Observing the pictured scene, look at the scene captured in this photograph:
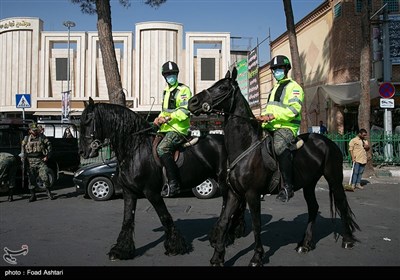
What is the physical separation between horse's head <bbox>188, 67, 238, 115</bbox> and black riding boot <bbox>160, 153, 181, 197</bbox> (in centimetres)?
105

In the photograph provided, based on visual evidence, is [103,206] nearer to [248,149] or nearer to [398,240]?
[248,149]

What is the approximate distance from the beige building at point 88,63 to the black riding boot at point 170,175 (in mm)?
32968

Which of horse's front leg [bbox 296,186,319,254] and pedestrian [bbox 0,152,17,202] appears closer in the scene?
horse's front leg [bbox 296,186,319,254]

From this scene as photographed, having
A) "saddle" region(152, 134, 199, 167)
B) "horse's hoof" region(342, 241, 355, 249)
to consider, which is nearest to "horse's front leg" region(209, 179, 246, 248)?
"saddle" region(152, 134, 199, 167)

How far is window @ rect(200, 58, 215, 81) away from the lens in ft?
131

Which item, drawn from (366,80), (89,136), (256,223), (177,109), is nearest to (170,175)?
(177,109)

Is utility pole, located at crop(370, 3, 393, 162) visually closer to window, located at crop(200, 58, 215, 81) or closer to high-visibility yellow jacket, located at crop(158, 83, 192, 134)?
high-visibility yellow jacket, located at crop(158, 83, 192, 134)

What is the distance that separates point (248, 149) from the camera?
5051 millimetres

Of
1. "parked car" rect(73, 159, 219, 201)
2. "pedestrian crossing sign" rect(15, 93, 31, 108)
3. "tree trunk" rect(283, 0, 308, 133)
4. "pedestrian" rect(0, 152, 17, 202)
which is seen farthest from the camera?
"tree trunk" rect(283, 0, 308, 133)

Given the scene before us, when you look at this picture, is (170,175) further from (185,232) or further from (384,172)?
(384,172)

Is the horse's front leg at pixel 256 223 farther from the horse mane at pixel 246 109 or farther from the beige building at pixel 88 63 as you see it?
the beige building at pixel 88 63

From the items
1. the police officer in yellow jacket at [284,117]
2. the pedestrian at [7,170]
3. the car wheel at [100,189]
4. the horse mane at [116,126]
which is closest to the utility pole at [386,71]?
the car wheel at [100,189]
